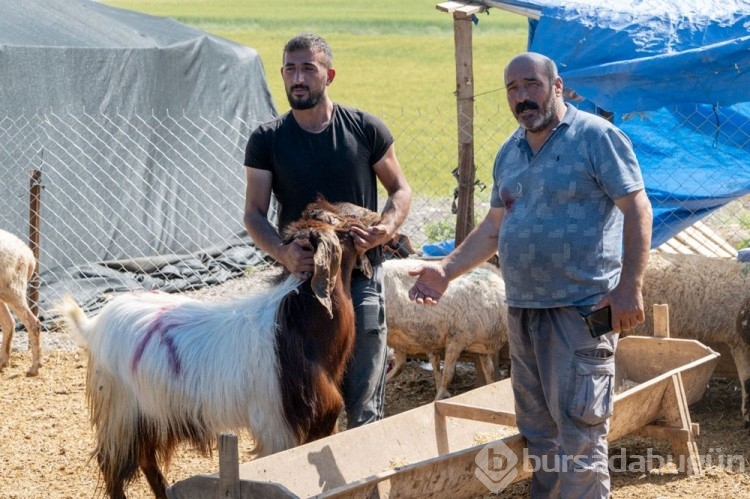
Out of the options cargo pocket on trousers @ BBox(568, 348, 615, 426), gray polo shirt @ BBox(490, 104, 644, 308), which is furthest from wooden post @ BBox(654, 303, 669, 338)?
cargo pocket on trousers @ BBox(568, 348, 615, 426)

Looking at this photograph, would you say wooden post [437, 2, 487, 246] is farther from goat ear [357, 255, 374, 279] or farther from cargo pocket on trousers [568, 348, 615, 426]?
cargo pocket on trousers [568, 348, 615, 426]

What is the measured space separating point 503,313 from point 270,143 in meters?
2.81

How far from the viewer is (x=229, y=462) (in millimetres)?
3791

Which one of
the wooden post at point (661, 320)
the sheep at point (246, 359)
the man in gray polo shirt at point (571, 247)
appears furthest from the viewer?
the wooden post at point (661, 320)

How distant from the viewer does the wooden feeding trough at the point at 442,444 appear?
13.1ft

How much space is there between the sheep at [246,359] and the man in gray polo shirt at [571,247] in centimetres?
81

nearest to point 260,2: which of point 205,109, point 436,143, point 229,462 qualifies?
point 436,143

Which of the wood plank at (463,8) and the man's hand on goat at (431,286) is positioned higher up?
the wood plank at (463,8)

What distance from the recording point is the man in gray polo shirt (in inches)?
156

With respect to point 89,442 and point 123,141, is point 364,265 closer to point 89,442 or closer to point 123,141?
point 89,442

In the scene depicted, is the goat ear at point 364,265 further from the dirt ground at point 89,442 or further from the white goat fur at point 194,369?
the dirt ground at point 89,442

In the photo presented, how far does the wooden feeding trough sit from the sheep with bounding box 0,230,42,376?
4128 millimetres

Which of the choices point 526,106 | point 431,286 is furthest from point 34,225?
point 526,106

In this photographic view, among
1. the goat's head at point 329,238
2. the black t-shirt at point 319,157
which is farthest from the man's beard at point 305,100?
the goat's head at point 329,238
